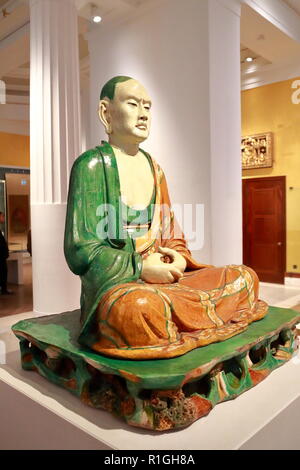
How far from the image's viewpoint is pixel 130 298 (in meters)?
1.79

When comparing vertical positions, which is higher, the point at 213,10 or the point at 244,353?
the point at 213,10

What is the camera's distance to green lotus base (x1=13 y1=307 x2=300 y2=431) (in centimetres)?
161

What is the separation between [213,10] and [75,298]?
3.45 metres

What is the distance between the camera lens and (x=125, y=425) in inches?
66.3

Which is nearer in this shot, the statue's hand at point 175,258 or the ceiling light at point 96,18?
the statue's hand at point 175,258

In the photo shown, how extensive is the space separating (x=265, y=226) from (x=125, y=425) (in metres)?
6.48

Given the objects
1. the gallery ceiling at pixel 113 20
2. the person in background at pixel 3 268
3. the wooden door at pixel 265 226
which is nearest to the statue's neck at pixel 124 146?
the gallery ceiling at pixel 113 20

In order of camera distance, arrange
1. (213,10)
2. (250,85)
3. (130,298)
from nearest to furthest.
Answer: (130,298), (213,10), (250,85)

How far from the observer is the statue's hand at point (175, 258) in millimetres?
2185

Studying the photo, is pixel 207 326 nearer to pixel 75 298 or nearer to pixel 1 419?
pixel 1 419

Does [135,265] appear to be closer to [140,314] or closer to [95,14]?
[140,314]

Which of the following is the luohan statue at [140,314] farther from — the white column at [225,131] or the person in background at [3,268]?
the person in background at [3,268]

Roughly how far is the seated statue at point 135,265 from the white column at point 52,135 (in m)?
2.21
